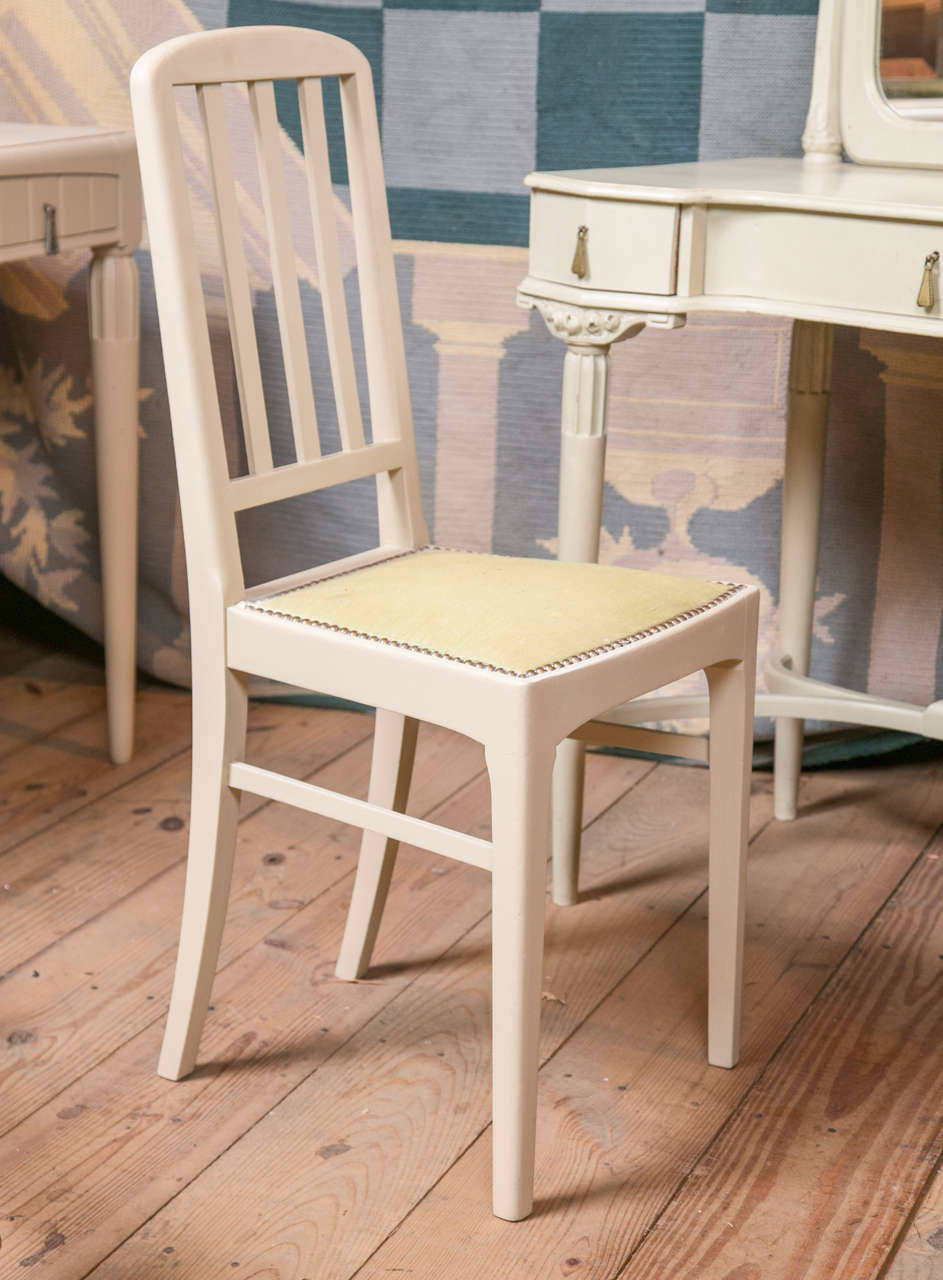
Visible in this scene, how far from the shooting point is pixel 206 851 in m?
1.35

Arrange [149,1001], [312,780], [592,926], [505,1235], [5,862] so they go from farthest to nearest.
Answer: [312,780] → [5,862] → [592,926] → [149,1001] → [505,1235]

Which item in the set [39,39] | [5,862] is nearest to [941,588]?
[5,862]

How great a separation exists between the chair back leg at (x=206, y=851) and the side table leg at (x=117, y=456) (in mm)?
777

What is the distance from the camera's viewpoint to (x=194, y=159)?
223cm

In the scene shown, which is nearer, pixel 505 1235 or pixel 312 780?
pixel 505 1235

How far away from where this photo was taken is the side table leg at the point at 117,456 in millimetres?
1973

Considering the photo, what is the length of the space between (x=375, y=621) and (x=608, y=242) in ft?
1.64

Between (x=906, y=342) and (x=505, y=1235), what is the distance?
1.30 metres

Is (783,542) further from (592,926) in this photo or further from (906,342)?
(592,926)

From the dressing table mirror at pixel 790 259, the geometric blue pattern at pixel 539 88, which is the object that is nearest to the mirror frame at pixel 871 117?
the dressing table mirror at pixel 790 259

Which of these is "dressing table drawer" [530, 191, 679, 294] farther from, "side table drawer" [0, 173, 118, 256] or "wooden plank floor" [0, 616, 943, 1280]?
"wooden plank floor" [0, 616, 943, 1280]

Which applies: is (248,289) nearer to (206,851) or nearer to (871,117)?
(206,851)

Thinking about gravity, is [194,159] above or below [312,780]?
above

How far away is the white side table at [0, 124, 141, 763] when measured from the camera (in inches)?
70.0
